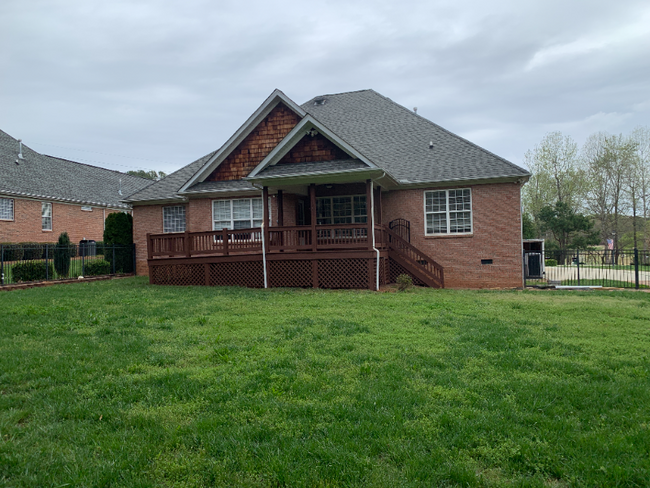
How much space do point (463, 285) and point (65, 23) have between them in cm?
1567

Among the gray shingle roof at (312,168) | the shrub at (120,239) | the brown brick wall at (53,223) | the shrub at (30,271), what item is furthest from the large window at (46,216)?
the gray shingle roof at (312,168)

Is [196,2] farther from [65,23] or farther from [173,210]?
[173,210]

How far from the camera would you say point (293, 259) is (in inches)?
589

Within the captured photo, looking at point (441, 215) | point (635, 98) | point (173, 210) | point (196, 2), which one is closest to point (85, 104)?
point (173, 210)

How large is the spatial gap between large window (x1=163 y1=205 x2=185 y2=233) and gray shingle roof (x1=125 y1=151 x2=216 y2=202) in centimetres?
A: 72

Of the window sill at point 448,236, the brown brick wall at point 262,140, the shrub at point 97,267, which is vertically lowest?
the shrub at point 97,267

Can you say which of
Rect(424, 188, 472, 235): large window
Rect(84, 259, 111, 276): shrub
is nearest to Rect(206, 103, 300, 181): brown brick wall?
Rect(424, 188, 472, 235): large window

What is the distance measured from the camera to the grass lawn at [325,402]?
3182mm

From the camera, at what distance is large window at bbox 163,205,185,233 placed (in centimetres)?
2086

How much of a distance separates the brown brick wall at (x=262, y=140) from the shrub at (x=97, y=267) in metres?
7.67

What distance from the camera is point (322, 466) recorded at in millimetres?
3191

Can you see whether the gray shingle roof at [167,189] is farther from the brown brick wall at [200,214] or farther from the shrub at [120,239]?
the shrub at [120,239]

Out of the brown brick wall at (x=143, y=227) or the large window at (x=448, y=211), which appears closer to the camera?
the large window at (x=448, y=211)

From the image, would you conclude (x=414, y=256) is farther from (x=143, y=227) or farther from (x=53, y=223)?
(x=53, y=223)
